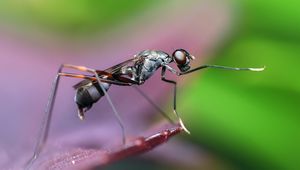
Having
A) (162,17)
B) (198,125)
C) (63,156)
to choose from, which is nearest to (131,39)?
(162,17)

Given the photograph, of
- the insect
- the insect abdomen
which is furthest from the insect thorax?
the insect abdomen

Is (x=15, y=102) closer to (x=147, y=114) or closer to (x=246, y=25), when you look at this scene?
(x=147, y=114)

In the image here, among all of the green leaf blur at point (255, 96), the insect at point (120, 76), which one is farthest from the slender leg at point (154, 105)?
the green leaf blur at point (255, 96)

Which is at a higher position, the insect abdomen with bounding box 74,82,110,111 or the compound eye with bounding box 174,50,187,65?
the compound eye with bounding box 174,50,187,65

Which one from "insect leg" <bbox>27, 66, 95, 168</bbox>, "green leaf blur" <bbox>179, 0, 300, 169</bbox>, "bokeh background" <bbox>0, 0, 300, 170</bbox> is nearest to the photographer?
"insect leg" <bbox>27, 66, 95, 168</bbox>

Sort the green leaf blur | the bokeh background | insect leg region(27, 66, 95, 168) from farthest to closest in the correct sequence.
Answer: the green leaf blur < the bokeh background < insect leg region(27, 66, 95, 168)

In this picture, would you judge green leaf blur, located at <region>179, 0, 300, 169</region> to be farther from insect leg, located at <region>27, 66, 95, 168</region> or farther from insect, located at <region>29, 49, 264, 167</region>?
insect leg, located at <region>27, 66, 95, 168</region>
